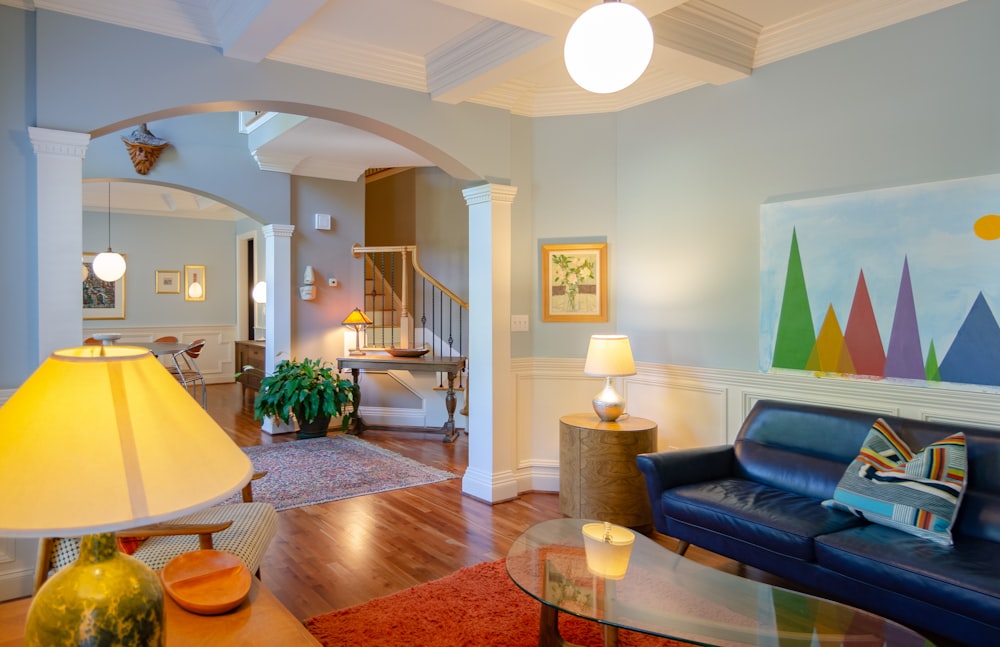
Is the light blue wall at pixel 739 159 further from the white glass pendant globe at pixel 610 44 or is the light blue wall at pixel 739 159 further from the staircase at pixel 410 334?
the staircase at pixel 410 334

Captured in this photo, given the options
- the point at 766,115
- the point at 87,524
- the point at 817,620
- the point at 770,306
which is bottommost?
the point at 817,620

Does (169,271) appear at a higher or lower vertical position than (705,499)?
higher

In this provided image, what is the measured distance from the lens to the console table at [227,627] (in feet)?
5.26

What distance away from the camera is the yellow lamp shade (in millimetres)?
926

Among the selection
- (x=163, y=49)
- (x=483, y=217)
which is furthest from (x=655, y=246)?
(x=163, y=49)

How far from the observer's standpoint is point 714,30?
353 centimetres

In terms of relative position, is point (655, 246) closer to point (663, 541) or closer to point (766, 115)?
point (766, 115)

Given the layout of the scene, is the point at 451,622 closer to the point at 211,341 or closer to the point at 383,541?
the point at 383,541

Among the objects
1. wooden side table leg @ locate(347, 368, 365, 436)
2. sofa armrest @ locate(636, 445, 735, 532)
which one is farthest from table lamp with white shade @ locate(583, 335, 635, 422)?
wooden side table leg @ locate(347, 368, 365, 436)

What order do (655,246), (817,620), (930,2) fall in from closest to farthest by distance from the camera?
(817,620) < (930,2) < (655,246)

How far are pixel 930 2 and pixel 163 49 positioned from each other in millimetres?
3869

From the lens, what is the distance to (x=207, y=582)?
72.7 inches

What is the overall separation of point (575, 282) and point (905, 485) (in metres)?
2.53

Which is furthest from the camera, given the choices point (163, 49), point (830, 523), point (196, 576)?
point (163, 49)
